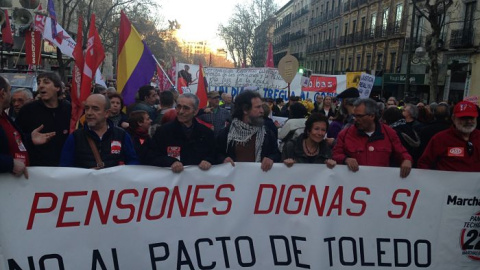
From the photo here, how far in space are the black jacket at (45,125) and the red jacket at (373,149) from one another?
8.07 feet

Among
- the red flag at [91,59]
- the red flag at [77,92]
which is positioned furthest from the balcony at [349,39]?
the red flag at [77,92]

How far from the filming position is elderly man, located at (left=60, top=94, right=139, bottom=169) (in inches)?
128

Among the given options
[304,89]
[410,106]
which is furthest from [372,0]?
[410,106]

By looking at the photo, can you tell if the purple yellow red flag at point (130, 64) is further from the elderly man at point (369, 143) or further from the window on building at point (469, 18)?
the window on building at point (469, 18)

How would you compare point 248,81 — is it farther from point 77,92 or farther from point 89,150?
point 89,150

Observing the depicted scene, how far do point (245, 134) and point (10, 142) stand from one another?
1837mm

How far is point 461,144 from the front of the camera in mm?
3732

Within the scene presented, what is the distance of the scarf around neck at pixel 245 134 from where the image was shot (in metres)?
3.81

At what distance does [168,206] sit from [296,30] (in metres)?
63.9

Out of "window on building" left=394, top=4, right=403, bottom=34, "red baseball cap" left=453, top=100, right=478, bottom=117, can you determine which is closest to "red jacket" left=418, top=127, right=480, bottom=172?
"red baseball cap" left=453, top=100, right=478, bottom=117

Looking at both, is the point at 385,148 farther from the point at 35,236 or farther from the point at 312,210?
the point at 35,236

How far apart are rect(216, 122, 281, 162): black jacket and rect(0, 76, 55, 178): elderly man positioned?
1391 millimetres

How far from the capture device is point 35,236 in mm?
2938

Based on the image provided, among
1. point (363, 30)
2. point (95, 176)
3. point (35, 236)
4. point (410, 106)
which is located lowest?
point (35, 236)
